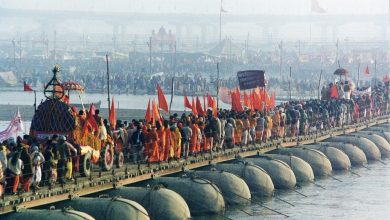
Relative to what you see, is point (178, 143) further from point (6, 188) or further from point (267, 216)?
point (6, 188)

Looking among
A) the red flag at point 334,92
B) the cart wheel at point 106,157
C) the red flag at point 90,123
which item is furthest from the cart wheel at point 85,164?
the red flag at point 334,92

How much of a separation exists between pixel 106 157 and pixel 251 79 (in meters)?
17.5

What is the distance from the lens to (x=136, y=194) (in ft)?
123

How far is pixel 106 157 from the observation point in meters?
37.5

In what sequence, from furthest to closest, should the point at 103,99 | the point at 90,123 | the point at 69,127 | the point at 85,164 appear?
the point at 103,99, the point at 90,123, the point at 69,127, the point at 85,164

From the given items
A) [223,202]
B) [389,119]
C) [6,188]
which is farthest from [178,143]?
[389,119]

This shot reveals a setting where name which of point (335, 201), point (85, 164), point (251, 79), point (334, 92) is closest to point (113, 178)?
point (85, 164)

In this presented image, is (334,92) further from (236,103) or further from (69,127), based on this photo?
(69,127)

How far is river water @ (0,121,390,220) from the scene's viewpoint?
42.6m

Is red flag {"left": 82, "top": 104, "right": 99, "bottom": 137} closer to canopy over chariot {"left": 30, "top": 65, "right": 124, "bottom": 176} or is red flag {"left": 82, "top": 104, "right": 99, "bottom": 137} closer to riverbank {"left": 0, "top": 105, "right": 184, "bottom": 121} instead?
canopy over chariot {"left": 30, "top": 65, "right": 124, "bottom": 176}

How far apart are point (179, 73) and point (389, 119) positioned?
118965 millimetres

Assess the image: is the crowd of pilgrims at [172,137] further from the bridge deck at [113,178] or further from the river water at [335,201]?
the river water at [335,201]

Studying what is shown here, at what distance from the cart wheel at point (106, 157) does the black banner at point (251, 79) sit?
55.2 ft

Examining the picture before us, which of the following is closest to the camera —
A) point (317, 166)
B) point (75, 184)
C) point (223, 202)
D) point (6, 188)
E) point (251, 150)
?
point (6, 188)
